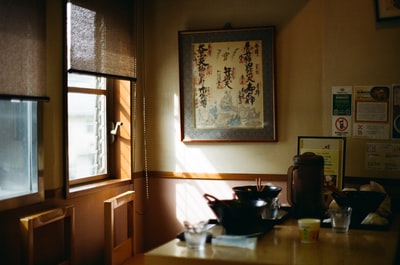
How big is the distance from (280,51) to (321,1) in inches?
17.4

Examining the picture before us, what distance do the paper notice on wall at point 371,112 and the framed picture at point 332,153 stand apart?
0.23m

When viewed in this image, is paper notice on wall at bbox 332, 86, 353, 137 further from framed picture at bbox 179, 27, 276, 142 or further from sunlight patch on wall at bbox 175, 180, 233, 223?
sunlight patch on wall at bbox 175, 180, 233, 223

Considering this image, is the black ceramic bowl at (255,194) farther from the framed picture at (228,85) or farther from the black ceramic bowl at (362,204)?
the framed picture at (228,85)

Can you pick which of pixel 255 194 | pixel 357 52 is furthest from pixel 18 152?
pixel 357 52

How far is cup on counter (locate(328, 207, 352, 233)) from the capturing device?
2.26 metres

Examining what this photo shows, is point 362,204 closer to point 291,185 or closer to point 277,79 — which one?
point 291,185

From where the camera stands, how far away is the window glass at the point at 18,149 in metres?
2.74

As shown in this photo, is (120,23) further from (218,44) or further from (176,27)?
(218,44)

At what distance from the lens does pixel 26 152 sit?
9.48 ft

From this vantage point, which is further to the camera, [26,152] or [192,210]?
Result: [192,210]

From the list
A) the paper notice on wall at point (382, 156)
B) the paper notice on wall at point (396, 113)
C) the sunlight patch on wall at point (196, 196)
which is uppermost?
the paper notice on wall at point (396, 113)

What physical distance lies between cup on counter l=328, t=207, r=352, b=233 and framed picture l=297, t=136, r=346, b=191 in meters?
0.99

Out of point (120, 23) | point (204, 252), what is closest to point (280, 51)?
point (120, 23)

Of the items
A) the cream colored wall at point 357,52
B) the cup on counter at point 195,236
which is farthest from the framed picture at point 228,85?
the cup on counter at point 195,236
